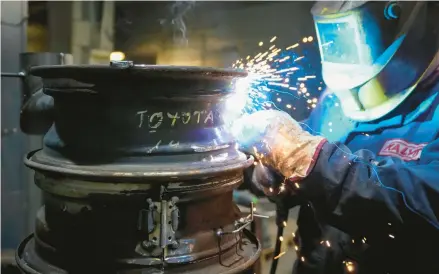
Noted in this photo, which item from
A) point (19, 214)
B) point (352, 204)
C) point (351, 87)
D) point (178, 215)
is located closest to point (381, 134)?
point (351, 87)

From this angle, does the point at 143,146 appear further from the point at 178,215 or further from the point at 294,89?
the point at 294,89

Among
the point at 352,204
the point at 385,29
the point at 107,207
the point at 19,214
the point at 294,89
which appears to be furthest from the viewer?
the point at 19,214

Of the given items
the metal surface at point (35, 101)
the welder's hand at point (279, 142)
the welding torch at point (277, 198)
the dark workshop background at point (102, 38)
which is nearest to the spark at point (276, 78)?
the dark workshop background at point (102, 38)

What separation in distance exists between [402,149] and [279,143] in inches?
20.9

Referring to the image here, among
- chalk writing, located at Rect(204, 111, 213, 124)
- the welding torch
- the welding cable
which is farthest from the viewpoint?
the welding cable

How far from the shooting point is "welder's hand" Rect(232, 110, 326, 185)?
183cm

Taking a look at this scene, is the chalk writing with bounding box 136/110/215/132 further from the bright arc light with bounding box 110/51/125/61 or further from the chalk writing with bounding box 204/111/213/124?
the bright arc light with bounding box 110/51/125/61

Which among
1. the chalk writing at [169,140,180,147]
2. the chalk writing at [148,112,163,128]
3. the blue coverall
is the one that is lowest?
the blue coverall

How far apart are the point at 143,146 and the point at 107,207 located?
212 mm

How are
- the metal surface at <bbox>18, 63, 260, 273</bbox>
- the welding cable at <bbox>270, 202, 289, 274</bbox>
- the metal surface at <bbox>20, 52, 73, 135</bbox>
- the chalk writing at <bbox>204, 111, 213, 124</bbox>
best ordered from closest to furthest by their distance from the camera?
the metal surface at <bbox>18, 63, 260, 273</bbox> → the chalk writing at <bbox>204, 111, 213, 124</bbox> → the metal surface at <bbox>20, 52, 73, 135</bbox> → the welding cable at <bbox>270, 202, 289, 274</bbox>

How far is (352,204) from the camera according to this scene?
5.96 feet

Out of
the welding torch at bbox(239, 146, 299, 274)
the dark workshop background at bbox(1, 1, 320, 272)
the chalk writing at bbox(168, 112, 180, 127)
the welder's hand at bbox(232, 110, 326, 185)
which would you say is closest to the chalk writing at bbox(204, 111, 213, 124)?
the chalk writing at bbox(168, 112, 180, 127)

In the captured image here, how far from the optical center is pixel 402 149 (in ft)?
6.36

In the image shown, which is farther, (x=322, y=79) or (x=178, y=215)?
(x=322, y=79)
